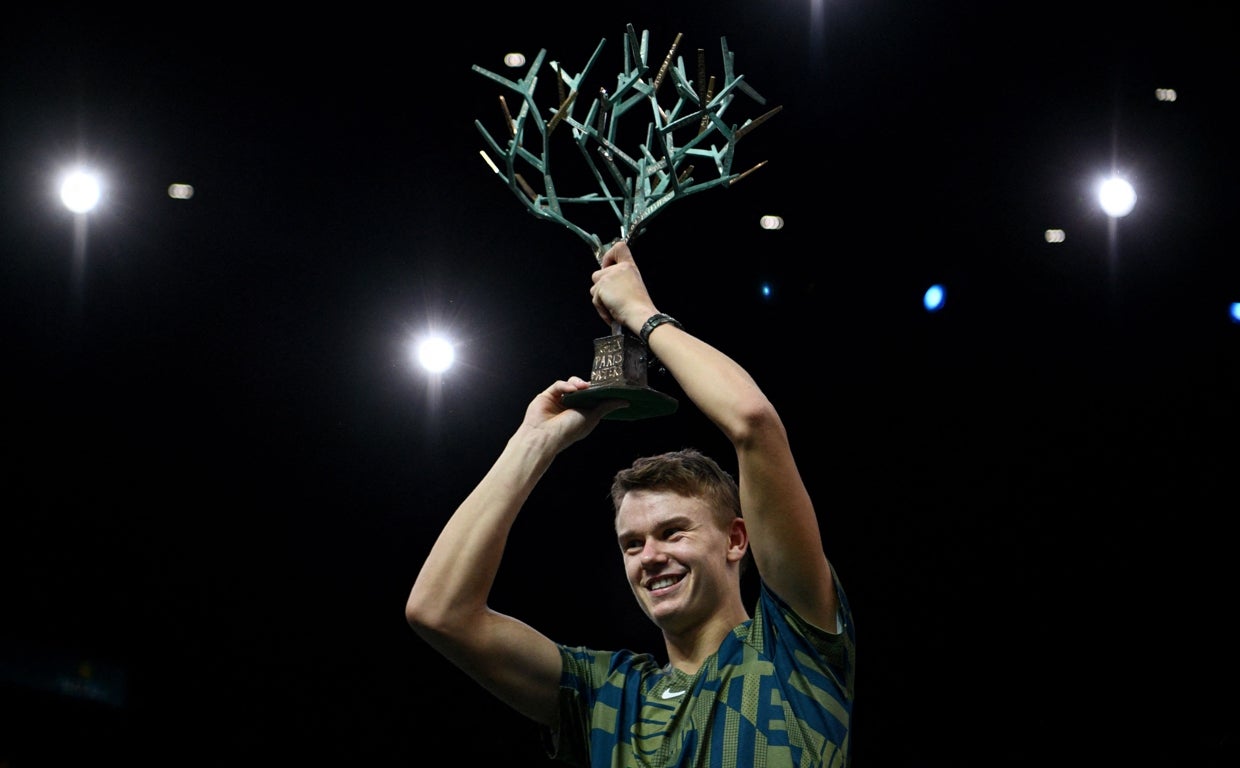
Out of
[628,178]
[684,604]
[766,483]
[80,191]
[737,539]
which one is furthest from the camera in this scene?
[80,191]

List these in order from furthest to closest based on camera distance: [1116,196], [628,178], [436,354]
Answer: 1. [436,354]
2. [1116,196]
3. [628,178]

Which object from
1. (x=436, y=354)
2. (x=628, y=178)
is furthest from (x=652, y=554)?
(x=436, y=354)

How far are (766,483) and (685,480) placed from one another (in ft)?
0.89

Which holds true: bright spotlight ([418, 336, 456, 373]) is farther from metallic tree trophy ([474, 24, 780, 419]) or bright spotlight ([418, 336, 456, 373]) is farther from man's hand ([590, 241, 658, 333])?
man's hand ([590, 241, 658, 333])

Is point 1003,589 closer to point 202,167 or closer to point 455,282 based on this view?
point 455,282

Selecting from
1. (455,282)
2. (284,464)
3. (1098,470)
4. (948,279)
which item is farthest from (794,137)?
(284,464)

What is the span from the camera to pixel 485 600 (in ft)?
5.50

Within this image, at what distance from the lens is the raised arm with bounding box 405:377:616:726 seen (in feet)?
5.54

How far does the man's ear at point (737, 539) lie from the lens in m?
1.76

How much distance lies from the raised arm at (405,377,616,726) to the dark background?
2.15 meters

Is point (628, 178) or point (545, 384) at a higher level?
point (628, 178)

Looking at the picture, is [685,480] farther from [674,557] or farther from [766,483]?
[766,483]

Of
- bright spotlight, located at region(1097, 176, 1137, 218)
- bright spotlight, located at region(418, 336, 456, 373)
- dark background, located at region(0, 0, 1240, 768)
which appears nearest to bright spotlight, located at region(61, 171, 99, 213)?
dark background, located at region(0, 0, 1240, 768)

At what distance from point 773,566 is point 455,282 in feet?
9.36
